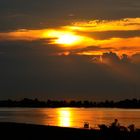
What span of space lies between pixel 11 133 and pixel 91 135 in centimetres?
517

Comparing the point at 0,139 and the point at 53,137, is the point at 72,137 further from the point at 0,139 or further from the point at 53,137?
the point at 0,139

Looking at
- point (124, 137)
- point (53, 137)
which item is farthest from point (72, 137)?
point (124, 137)

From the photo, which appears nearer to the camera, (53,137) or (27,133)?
(53,137)

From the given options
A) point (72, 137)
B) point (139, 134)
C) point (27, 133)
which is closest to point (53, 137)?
point (72, 137)

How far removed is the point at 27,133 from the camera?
102 ft

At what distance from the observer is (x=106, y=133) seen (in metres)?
28.7

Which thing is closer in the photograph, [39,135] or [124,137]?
[124,137]

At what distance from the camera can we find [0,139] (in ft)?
90.1

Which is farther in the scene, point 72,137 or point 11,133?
point 11,133

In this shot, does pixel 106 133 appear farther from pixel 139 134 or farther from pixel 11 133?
pixel 11 133

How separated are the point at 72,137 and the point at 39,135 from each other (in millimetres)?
2375

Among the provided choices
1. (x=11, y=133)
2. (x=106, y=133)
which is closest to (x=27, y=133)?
(x=11, y=133)

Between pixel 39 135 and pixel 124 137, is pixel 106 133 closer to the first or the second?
pixel 124 137

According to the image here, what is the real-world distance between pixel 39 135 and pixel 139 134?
5.99m
